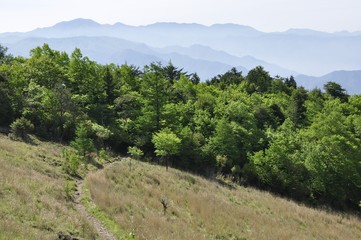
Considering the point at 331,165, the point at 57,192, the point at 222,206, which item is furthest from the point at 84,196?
the point at 331,165

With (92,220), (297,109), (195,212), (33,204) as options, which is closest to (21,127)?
(195,212)

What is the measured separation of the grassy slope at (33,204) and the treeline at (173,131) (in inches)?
417

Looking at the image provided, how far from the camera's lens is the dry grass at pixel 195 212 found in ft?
66.5

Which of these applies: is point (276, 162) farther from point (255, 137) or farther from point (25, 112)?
point (25, 112)

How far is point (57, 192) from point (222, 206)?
13.3 m

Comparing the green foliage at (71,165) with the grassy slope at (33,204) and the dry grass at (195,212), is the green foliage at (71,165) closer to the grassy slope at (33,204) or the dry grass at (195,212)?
the grassy slope at (33,204)

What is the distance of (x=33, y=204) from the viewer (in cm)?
1573

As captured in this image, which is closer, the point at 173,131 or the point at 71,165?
the point at 71,165

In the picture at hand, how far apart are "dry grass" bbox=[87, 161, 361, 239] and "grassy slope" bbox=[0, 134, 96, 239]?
110 inches

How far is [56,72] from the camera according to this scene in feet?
174

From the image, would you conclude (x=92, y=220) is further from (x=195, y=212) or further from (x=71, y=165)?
(x=71, y=165)

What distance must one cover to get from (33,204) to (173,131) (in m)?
32.5

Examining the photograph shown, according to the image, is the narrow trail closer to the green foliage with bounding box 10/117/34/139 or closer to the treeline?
the treeline

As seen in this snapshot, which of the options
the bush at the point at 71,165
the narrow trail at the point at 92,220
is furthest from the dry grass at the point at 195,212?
the bush at the point at 71,165
